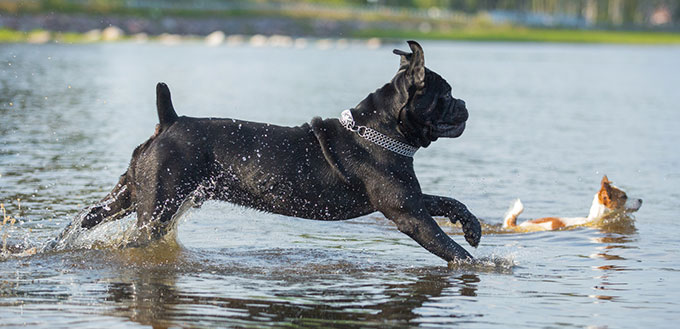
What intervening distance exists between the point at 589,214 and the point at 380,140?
4220 millimetres

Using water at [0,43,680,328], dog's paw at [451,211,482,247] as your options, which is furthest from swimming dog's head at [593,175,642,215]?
dog's paw at [451,211,482,247]

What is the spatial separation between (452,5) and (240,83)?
93.6 metres

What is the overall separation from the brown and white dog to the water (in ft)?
0.64

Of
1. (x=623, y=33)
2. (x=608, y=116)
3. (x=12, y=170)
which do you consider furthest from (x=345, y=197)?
(x=623, y=33)

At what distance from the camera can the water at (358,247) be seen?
651 centimetres

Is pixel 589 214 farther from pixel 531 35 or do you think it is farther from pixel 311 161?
pixel 531 35

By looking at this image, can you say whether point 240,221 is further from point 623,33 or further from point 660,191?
point 623,33

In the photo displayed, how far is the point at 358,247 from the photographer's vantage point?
29.0 ft

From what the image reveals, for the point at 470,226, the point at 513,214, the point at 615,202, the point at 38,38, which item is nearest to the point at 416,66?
the point at 470,226

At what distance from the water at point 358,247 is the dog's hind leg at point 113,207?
292 mm

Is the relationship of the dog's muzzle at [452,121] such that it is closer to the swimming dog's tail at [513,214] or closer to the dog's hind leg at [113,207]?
the dog's hind leg at [113,207]

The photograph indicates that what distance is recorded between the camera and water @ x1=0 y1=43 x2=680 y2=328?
6.51 m

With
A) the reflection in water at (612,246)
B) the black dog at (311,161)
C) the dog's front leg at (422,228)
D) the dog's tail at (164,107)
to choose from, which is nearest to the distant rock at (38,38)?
the reflection in water at (612,246)

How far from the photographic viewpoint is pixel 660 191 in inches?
495
